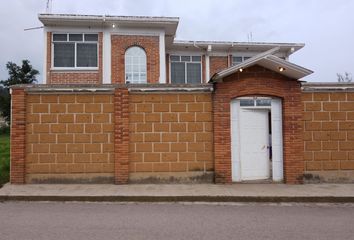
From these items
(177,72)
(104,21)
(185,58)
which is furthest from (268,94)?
(185,58)

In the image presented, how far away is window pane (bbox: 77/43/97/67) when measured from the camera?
18766 millimetres

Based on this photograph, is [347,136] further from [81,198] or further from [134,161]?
[81,198]

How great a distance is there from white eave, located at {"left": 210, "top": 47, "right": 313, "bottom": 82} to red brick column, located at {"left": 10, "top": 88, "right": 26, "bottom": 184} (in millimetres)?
6146

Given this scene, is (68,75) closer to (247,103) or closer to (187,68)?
(187,68)

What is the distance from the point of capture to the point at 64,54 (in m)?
18.7

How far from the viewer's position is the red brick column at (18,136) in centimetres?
1155

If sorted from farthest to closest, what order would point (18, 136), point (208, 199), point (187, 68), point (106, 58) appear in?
point (187, 68), point (106, 58), point (18, 136), point (208, 199)

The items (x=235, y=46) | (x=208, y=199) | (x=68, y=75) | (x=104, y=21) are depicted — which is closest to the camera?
(x=208, y=199)

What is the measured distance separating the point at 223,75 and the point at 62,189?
5915 mm

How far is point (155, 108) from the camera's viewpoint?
1188 cm

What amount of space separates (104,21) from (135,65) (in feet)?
8.67

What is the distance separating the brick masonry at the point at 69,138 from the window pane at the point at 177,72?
11234 millimetres

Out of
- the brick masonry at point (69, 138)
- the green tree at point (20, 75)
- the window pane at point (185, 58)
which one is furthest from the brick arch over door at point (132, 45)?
the green tree at point (20, 75)

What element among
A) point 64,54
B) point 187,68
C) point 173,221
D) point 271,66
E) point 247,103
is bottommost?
point 173,221
